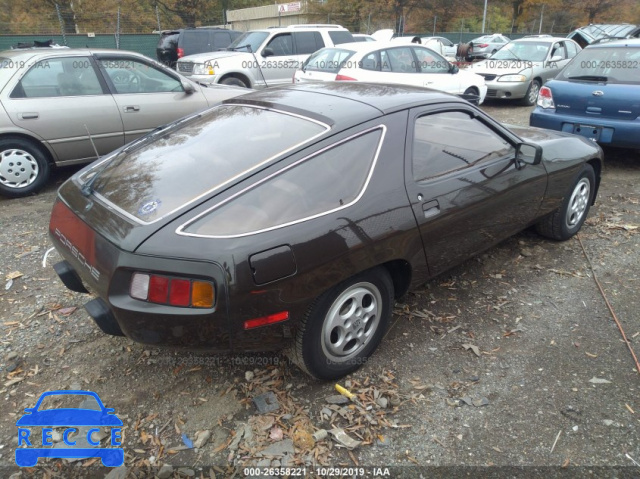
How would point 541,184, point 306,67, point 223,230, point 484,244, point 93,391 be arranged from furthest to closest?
point 306,67
point 541,184
point 484,244
point 93,391
point 223,230

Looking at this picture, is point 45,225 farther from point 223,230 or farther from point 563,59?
point 563,59

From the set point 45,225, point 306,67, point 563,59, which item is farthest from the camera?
point 563,59

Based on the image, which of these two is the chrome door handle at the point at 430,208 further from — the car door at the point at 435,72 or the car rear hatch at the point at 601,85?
the car door at the point at 435,72

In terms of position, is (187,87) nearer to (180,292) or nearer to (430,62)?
(180,292)

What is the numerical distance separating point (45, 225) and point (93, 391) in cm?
285

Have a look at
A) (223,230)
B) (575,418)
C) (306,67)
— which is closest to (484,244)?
(575,418)

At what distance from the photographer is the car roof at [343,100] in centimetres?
272

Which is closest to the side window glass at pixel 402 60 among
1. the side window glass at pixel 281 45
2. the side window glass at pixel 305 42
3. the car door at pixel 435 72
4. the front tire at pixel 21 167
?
the car door at pixel 435 72

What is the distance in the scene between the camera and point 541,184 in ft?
12.2

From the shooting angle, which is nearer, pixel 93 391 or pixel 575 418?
pixel 575 418

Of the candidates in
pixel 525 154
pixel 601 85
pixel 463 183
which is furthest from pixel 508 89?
pixel 463 183

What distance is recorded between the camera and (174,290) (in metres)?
2.12

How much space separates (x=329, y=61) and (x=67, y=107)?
4.96 m

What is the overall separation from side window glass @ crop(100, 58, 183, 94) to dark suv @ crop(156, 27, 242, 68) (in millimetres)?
8000
